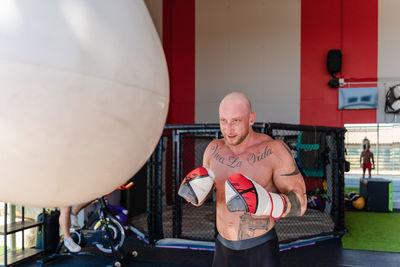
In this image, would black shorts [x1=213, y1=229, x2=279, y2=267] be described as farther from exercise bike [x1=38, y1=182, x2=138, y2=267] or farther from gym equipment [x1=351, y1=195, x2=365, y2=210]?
gym equipment [x1=351, y1=195, x2=365, y2=210]

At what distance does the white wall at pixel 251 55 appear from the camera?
6590 millimetres

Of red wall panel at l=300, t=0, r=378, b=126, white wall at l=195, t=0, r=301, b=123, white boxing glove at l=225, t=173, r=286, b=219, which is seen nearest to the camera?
white boxing glove at l=225, t=173, r=286, b=219

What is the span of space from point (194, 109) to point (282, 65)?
87.5 inches

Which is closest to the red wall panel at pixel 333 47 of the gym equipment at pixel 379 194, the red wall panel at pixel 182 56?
the gym equipment at pixel 379 194

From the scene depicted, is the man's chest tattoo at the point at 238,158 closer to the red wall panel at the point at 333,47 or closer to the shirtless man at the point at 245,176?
the shirtless man at the point at 245,176

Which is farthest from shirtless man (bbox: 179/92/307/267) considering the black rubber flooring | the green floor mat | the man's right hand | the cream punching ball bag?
the green floor mat

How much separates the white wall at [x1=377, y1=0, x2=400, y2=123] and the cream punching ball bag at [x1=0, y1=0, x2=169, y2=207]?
6.91 meters

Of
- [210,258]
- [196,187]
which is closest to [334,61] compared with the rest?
[210,258]

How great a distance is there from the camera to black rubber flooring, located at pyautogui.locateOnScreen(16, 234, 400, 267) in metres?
3.20

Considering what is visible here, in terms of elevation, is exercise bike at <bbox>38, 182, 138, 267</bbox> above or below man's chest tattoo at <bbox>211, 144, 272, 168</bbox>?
below

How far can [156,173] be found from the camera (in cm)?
387

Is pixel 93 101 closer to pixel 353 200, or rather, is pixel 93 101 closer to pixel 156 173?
pixel 156 173

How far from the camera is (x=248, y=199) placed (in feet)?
3.67

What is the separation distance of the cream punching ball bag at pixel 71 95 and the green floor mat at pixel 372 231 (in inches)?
165
